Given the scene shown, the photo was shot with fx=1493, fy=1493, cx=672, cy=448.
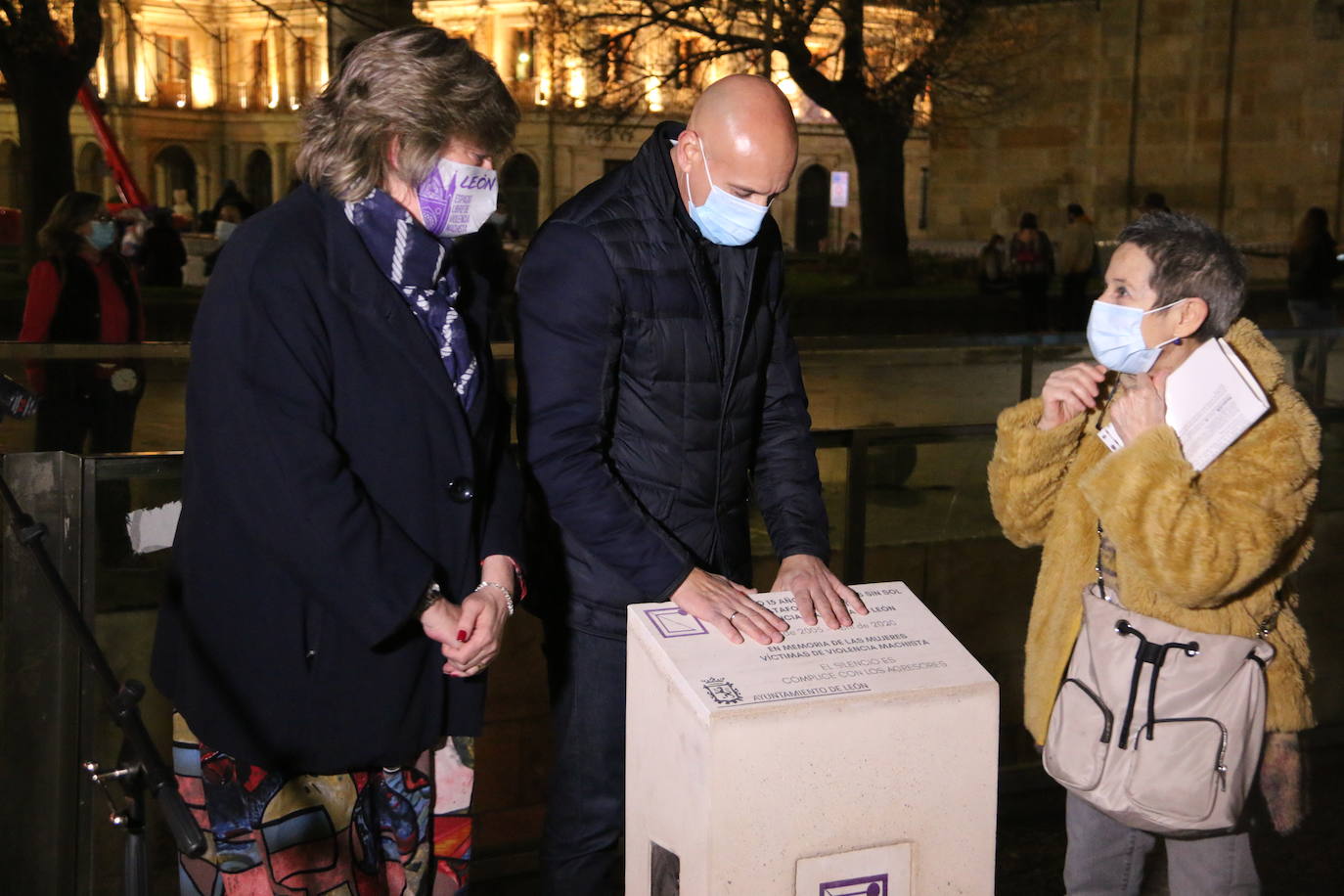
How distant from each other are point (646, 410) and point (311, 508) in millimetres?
809

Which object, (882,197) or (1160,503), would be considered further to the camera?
(882,197)

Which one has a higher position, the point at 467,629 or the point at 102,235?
the point at 102,235

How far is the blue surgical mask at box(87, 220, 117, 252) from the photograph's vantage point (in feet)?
27.8

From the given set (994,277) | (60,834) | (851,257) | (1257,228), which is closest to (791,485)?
(60,834)

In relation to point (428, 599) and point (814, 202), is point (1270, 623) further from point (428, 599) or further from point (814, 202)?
point (814, 202)

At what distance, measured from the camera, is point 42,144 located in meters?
17.3

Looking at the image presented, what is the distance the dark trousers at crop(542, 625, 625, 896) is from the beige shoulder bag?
3.14 feet

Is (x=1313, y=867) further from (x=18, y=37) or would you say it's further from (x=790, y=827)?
(x=18, y=37)

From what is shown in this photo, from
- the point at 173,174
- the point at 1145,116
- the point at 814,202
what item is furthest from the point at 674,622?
the point at 173,174

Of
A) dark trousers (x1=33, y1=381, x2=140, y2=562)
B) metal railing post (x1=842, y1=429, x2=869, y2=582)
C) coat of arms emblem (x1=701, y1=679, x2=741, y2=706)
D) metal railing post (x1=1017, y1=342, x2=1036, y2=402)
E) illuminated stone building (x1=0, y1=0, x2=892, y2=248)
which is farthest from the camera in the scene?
illuminated stone building (x1=0, y1=0, x2=892, y2=248)

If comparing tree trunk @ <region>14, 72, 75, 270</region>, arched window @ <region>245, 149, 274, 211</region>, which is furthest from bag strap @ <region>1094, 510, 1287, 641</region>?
arched window @ <region>245, 149, 274, 211</region>

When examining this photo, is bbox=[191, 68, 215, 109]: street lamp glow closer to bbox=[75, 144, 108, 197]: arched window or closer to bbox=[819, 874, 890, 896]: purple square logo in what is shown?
bbox=[75, 144, 108, 197]: arched window

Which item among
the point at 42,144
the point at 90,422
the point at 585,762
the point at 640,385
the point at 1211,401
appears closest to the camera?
the point at 1211,401

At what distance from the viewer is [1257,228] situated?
87.1 ft
